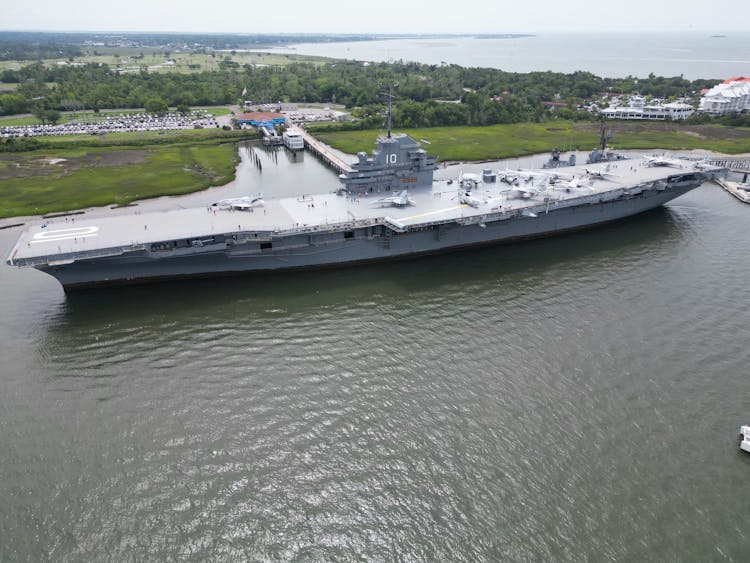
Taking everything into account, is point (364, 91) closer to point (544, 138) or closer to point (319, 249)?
point (544, 138)

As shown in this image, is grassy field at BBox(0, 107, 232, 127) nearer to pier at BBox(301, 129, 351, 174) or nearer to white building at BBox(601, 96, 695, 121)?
pier at BBox(301, 129, 351, 174)

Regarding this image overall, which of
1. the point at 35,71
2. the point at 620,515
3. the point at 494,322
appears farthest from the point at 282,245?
the point at 35,71

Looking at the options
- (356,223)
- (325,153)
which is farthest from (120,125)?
(356,223)

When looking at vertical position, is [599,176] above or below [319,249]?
above

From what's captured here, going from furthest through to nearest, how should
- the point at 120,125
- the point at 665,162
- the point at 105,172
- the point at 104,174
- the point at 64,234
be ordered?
1. the point at 120,125
2. the point at 105,172
3. the point at 104,174
4. the point at 665,162
5. the point at 64,234

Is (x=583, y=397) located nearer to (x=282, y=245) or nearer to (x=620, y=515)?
(x=620, y=515)

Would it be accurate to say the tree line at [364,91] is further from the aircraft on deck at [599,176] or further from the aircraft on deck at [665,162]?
the aircraft on deck at [599,176]
